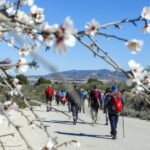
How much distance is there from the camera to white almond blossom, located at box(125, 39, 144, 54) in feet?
5.01

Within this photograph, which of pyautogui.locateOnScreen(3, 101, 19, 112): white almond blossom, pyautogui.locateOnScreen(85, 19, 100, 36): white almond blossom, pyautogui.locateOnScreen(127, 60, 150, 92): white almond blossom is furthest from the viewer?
pyautogui.locateOnScreen(3, 101, 19, 112): white almond blossom

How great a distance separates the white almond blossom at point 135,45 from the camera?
5.01ft

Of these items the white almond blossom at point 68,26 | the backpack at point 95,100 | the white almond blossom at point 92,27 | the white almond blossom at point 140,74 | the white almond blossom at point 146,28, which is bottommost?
the backpack at point 95,100

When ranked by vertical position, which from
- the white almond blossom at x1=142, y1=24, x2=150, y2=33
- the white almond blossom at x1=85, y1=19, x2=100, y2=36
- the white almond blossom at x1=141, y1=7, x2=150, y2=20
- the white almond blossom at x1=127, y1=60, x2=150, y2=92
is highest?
the white almond blossom at x1=141, y1=7, x2=150, y2=20

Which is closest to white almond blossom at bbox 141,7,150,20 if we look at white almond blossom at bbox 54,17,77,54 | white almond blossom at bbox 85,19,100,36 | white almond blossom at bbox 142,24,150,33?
white almond blossom at bbox 142,24,150,33

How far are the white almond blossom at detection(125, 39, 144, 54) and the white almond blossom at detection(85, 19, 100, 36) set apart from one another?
200 millimetres

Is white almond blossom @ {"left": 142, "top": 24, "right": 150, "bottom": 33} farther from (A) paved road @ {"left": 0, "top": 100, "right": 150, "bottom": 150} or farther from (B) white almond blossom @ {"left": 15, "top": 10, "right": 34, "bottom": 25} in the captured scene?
(A) paved road @ {"left": 0, "top": 100, "right": 150, "bottom": 150}

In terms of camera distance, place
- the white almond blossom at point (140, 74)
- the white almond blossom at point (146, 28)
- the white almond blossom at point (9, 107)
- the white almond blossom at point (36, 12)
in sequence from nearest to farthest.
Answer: the white almond blossom at point (140, 74)
the white almond blossom at point (146, 28)
the white almond blossom at point (9, 107)
the white almond blossom at point (36, 12)

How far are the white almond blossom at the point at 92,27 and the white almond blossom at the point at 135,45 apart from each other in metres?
0.20

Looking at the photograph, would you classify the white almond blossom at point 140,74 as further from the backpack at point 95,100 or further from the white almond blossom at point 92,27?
the backpack at point 95,100

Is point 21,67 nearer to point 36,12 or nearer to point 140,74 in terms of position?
point 36,12

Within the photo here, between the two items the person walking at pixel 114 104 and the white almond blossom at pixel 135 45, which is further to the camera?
the person walking at pixel 114 104

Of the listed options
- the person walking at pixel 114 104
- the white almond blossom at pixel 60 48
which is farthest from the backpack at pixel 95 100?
the white almond blossom at pixel 60 48

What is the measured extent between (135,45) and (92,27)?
0.26m
